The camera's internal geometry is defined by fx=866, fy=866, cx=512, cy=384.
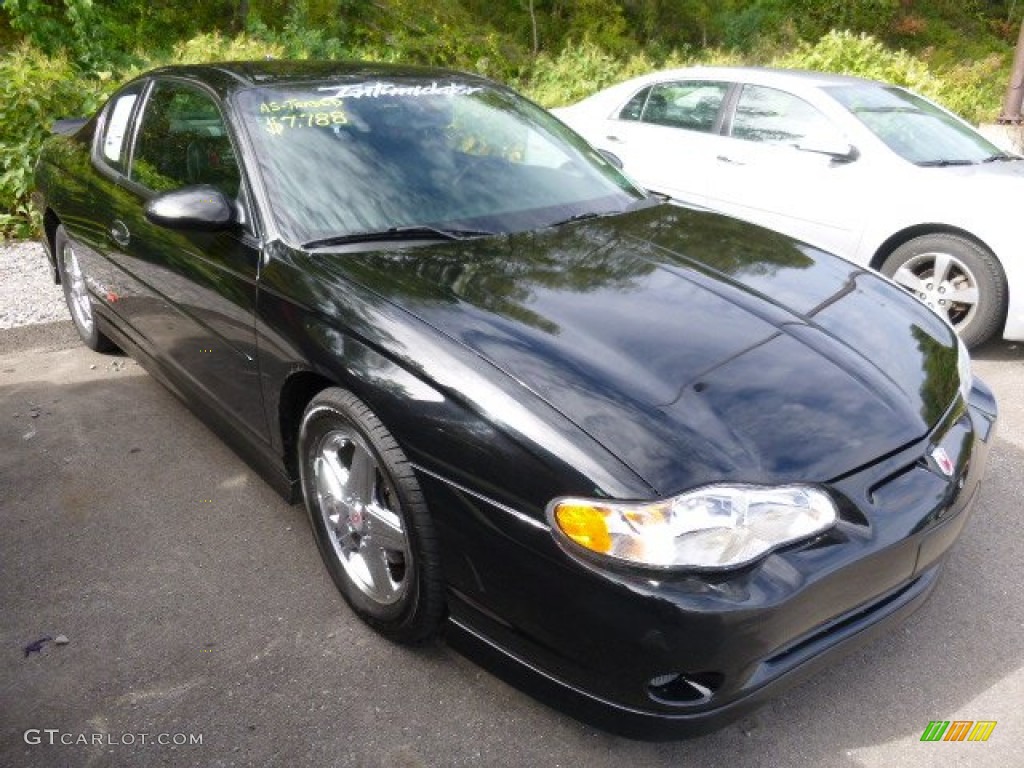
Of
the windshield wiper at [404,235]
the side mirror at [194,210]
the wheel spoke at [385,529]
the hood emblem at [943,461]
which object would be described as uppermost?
the side mirror at [194,210]

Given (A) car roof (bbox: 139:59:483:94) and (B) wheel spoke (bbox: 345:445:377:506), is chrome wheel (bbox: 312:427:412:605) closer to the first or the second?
(B) wheel spoke (bbox: 345:445:377:506)

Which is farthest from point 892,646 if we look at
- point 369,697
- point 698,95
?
point 698,95

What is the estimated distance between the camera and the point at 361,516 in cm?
248

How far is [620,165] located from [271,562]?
2.31 metres

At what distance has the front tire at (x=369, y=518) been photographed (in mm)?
2189

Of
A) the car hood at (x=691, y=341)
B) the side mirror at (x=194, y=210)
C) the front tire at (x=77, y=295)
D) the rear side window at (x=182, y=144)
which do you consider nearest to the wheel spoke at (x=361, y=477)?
the car hood at (x=691, y=341)

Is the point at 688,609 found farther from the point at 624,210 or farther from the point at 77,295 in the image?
the point at 77,295

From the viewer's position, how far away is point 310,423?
2561 mm

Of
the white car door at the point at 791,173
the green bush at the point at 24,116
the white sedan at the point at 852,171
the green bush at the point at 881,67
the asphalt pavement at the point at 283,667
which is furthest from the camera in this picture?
the green bush at the point at 881,67

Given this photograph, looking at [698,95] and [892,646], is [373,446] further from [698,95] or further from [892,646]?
[698,95]

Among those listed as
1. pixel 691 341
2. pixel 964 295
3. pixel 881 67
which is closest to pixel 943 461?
pixel 691 341

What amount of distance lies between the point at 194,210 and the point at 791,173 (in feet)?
12.4

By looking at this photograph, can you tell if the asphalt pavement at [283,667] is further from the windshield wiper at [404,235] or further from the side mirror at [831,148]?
the side mirror at [831,148]

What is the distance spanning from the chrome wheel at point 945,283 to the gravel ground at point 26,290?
16.0ft
